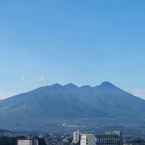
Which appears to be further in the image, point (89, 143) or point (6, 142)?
point (6, 142)

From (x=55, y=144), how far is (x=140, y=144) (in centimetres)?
1836

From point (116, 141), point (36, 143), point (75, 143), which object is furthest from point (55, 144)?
point (116, 141)

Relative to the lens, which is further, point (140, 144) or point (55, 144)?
point (55, 144)

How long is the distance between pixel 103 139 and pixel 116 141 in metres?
1.86

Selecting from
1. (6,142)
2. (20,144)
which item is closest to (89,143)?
(20,144)

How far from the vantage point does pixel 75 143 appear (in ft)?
343

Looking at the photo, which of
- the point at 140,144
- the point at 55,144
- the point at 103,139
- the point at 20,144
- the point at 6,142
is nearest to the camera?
the point at 103,139

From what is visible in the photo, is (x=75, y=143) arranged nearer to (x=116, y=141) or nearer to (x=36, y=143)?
(x=36, y=143)

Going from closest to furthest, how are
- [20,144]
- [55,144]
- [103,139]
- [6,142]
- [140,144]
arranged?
[103,139] < [20,144] < [6,142] < [140,144] < [55,144]

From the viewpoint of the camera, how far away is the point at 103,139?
79.2m

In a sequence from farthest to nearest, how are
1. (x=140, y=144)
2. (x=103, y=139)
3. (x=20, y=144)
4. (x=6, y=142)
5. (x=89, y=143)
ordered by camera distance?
(x=140, y=144) → (x=6, y=142) → (x=20, y=144) → (x=103, y=139) → (x=89, y=143)

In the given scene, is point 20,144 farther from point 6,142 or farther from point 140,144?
point 140,144

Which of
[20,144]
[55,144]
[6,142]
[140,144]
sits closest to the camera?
[20,144]

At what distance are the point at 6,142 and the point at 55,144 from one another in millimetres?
22755
